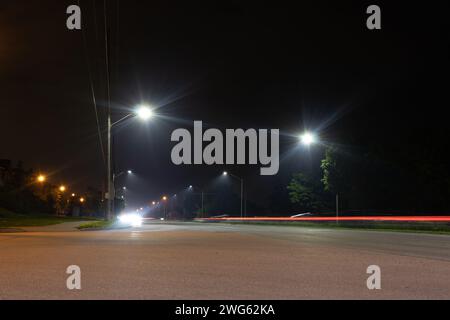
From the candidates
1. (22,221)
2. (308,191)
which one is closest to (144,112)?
(22,221)

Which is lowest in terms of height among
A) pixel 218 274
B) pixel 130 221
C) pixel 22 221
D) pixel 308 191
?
pixel 130 221

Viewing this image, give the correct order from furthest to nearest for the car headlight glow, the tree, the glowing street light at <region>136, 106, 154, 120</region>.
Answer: the tree, the car headlight glow, the glowing street light at <region>136, 106, 154, 120</region>

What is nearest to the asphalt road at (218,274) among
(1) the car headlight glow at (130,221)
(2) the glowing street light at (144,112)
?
(2) the glowing street light at (144,112)

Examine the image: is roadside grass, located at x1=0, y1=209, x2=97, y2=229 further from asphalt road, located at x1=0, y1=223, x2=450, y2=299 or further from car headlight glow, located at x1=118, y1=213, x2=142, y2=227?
asphalt road, located at x1=0, y1=223, x2=450, y2=299

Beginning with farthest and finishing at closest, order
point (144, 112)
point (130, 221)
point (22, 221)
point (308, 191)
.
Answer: point (308, 191)
point (130, 221)
point (22, 221)
point (144, 112)

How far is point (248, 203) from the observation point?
15038 centimetres

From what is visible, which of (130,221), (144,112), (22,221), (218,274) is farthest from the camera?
(130,221)

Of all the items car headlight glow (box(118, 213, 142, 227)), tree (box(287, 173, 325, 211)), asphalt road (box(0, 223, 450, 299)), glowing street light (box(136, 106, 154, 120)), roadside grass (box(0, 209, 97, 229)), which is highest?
glowing street light (box(136, 106, 154, 120))

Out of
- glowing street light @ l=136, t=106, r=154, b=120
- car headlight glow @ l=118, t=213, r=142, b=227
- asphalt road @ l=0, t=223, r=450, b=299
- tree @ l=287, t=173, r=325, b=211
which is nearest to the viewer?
asphalt road @ l=0, t=223, r=450, b=299

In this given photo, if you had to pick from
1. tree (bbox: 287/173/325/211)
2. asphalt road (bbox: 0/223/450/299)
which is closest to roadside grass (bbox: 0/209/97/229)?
asphalt road (bbox: 0/223/450/299)

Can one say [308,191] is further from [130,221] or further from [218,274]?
[218,274]

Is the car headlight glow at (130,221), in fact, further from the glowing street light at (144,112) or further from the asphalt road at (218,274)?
the asphalt road at (218,274)

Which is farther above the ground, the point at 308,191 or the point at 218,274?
the point at 308,191

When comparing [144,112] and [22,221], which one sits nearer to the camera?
[144,112]
